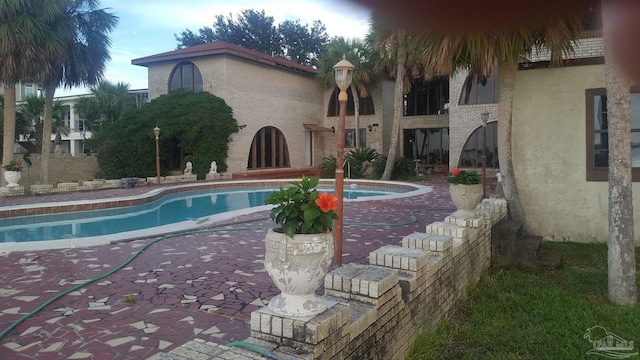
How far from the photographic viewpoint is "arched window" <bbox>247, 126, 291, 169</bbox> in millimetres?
24609

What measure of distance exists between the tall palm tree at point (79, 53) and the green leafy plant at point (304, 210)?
54.6ft

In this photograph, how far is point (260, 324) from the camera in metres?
2.60

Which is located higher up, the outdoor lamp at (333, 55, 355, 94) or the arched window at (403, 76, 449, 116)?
the arched window at (403, 76, 449, 116)

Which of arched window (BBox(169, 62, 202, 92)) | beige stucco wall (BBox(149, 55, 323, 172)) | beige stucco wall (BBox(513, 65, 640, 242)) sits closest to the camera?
beige stucco wall (BBox(513, 65, 640, 242))

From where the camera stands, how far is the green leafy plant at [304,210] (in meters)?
2.59

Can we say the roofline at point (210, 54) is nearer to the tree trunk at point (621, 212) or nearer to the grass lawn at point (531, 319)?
the grass lawn at point (531, 319)

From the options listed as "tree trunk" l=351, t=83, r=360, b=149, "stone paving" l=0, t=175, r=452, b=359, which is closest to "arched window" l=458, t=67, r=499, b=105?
"tree trunk" l=351, t=83, r=360, b=149

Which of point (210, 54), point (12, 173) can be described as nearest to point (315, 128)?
point (210, 54)

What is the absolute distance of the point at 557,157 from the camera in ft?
26.9

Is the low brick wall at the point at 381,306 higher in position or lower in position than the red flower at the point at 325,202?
lower

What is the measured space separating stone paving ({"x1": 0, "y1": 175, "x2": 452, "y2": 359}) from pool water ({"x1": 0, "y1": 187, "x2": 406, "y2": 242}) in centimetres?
290

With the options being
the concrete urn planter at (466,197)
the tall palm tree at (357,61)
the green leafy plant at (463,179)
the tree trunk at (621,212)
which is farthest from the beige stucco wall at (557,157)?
the tall palm tree at (357,61)

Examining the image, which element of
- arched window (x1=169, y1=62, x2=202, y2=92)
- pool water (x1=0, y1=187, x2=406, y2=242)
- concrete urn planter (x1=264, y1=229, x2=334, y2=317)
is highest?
arched window (x1=169, y1=62, x2=202, y2=92)

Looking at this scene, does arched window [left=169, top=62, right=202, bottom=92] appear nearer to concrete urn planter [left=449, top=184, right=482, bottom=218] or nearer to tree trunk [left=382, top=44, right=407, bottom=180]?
tree trunk [left=382, top=44, right=407, bottom=180]
